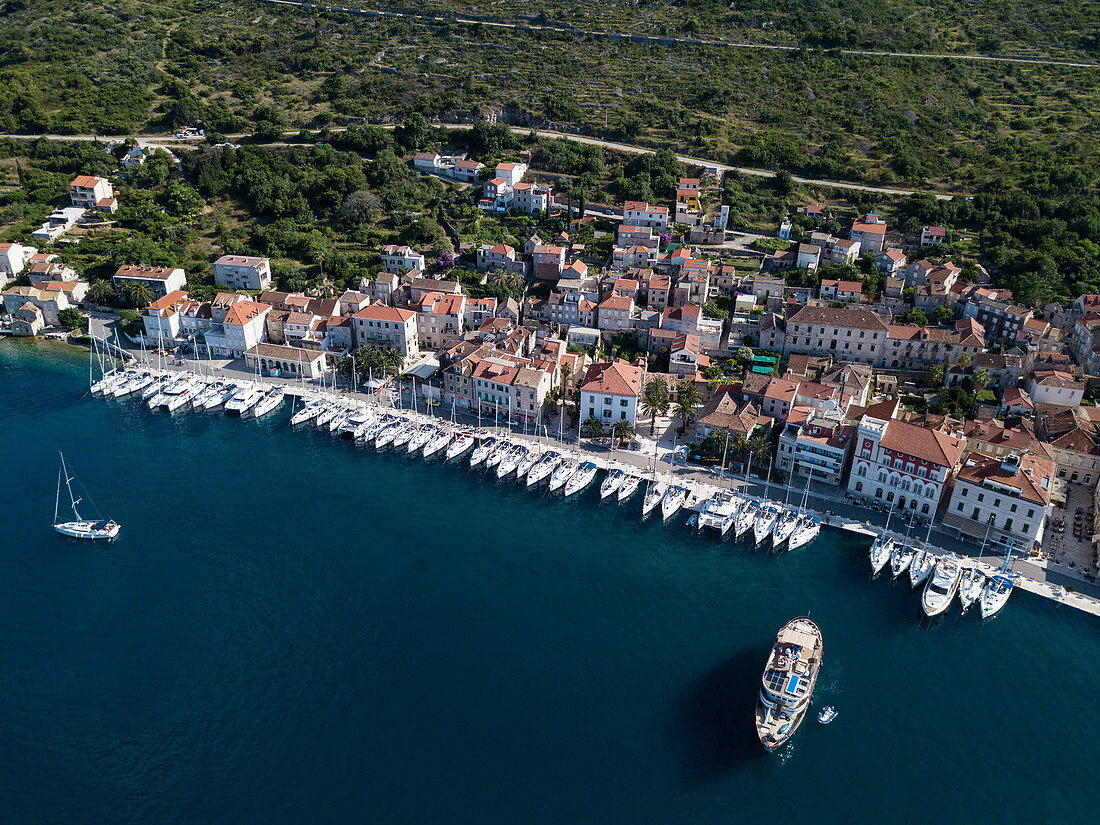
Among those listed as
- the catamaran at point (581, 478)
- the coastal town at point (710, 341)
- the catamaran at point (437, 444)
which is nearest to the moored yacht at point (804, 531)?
the coastal town at point (710, 341)

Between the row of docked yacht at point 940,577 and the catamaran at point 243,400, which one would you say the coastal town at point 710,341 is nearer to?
the row of docked yacht at point 940,577

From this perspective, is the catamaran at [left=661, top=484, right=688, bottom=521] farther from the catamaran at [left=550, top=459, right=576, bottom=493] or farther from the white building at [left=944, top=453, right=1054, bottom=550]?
the white building at [left=944, top=453, right=1054, bottom=550]

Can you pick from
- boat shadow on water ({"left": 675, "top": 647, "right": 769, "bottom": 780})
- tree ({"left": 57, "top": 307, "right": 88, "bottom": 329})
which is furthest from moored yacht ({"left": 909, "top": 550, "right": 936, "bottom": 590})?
tree ({"left": 57, "top": 307, "right": 88, "bottom": 329})

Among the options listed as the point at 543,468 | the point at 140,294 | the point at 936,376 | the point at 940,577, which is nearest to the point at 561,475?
the point at 543,468

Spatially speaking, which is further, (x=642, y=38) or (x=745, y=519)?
(x=642, y=38)

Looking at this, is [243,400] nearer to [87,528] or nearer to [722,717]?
[87,528]
